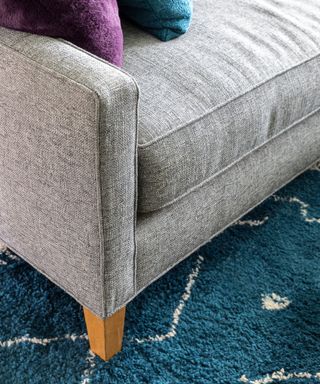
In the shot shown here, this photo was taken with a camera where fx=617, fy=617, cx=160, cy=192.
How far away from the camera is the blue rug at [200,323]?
1249 millimetres

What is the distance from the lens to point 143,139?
3.64 ft

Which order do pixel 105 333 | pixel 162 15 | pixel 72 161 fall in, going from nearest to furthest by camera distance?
1. pixel 72 161
2. pixel 105 333
3. pixel 162 15

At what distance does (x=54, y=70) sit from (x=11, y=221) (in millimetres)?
396

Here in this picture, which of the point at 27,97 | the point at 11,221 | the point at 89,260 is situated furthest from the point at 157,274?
the point at 27,97

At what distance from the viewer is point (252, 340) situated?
132 centimetres

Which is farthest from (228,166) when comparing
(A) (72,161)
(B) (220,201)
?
(A) (72,161)

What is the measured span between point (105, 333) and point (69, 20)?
0.60 m

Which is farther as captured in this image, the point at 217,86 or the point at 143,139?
the point at 217,86

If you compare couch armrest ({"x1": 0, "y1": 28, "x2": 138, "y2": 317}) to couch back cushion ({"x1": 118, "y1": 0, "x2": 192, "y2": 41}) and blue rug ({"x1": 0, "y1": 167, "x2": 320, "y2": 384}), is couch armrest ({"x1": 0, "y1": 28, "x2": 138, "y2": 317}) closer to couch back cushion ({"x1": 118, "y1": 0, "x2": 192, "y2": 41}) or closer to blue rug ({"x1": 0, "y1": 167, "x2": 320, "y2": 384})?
blue rug ({"x1": 0, "y1": 167, "x2": 320, "y2": 384})

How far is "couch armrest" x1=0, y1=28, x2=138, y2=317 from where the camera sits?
3.24 ft

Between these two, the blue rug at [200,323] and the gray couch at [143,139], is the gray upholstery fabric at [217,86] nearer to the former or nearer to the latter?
the gray couch at [143,139]

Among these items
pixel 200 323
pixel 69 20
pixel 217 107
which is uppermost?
pixel 69 20

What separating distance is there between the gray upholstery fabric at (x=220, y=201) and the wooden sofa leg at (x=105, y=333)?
8cm

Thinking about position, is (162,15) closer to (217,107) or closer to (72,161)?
(217,107)
